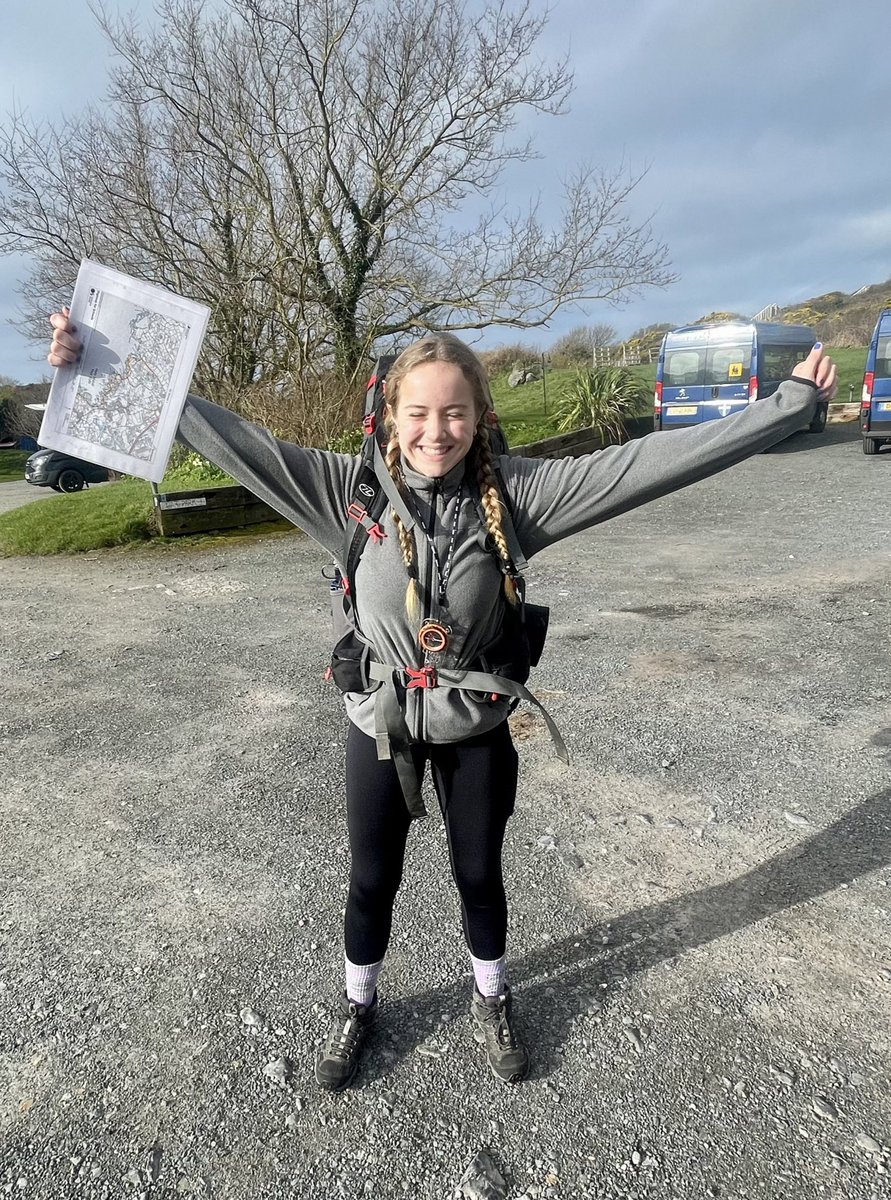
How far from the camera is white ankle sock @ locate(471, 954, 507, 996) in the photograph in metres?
2.38

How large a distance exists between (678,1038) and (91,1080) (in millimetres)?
1755

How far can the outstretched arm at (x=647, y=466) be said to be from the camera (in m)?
2.06

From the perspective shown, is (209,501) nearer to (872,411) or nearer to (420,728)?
(420,728)

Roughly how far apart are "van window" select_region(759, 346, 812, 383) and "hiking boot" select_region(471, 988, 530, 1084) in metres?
16.0

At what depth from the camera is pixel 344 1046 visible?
7.49 ft

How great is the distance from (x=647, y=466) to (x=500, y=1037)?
172 cm

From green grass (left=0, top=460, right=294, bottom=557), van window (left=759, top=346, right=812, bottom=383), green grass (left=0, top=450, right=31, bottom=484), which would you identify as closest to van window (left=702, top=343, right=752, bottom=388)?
van window (left=759, top=346, right=812, bottom=383)

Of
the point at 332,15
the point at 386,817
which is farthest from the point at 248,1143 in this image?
the point at 332,15

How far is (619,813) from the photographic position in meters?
3.58

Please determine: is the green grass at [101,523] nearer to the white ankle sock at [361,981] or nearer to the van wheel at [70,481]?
the white ankle sock at [361,981]

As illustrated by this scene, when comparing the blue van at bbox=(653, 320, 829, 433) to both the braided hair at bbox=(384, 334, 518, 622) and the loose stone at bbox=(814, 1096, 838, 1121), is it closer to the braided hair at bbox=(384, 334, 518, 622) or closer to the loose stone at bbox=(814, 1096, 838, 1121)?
the braided hair at bbox=(384, 334, 518, 622)

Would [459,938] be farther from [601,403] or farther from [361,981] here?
[601,403]

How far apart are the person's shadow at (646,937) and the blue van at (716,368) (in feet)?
45.4

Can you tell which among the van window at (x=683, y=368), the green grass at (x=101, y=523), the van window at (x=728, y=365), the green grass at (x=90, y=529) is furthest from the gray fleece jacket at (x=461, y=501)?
the van window at (x=683, y=368)
